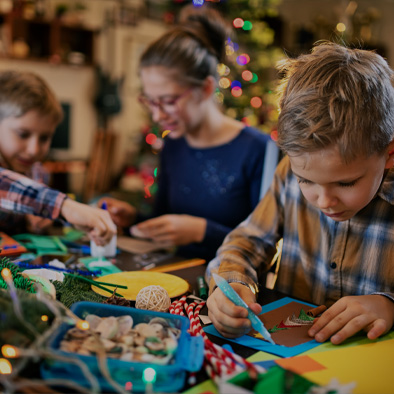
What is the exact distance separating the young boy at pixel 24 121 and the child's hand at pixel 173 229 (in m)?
0.37

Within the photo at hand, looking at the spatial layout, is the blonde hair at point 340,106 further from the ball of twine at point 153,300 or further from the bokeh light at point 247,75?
the bokeh light at point 247,75

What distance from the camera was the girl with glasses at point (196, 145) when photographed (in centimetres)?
166

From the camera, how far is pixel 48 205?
50.8 inches

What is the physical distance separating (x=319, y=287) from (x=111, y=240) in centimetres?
57

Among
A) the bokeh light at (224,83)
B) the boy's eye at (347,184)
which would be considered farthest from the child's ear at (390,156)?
the bokeh light at (224,83)

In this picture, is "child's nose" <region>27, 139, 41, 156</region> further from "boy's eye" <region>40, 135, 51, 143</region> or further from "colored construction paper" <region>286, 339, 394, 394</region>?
"colored construction paper" <region>286, 339, 394, 394</region>

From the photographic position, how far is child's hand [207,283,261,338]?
0.78 m

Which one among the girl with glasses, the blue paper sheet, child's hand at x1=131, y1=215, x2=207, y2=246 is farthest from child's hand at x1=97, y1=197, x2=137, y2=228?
the blue paper sheet

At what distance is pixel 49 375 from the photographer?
58cm

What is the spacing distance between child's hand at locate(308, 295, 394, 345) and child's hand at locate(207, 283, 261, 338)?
0.12m

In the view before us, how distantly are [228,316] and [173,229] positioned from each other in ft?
2.32

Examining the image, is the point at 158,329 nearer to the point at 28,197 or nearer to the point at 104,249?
the point at 104,249

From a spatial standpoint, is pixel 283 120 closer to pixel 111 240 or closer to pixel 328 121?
pixel 328 121

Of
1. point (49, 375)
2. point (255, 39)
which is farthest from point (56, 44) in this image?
point (49, 375)
